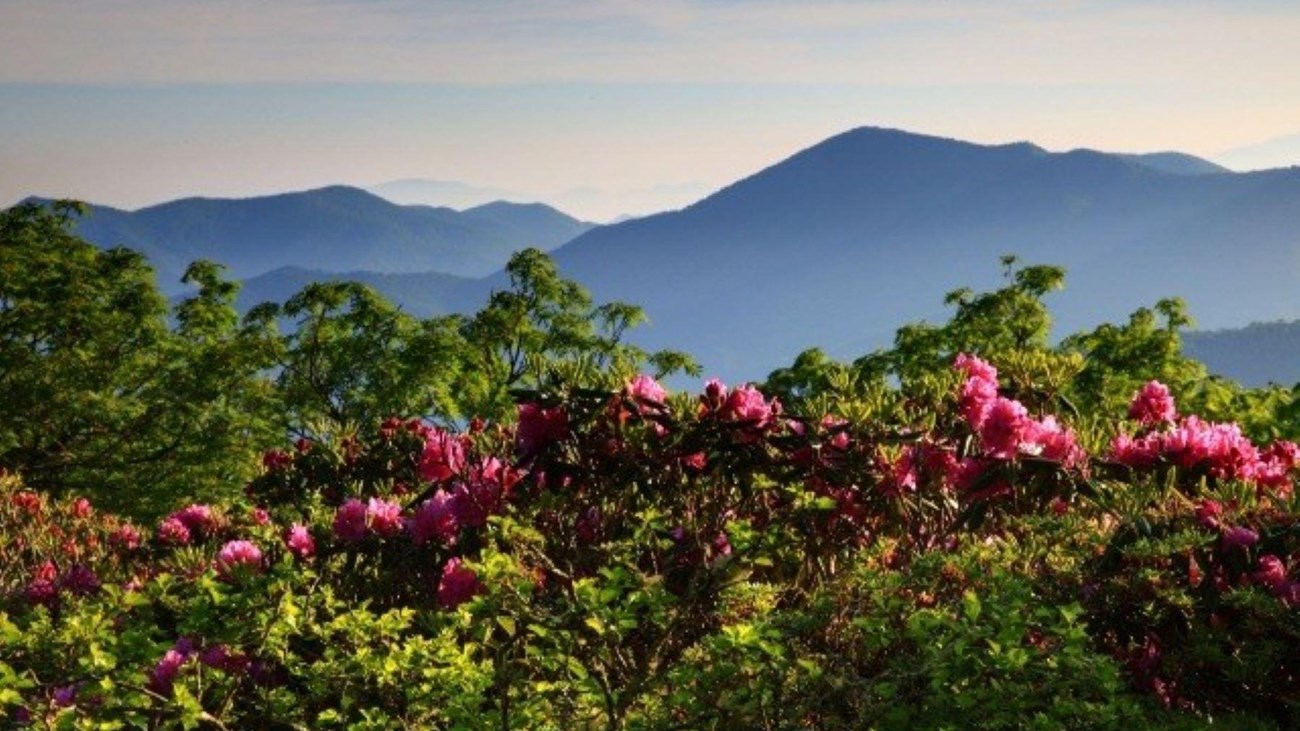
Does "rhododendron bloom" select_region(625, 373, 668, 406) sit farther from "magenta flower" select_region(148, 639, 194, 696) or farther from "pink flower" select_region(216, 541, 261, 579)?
"magenta flower" select_region(148, 639, 194, 696)

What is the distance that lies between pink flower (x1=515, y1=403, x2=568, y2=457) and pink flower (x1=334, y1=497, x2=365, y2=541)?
0.93 m

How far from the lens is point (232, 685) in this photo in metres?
4.57

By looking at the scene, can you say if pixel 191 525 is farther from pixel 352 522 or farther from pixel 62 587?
pixel 352 522

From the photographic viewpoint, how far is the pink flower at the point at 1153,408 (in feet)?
20.4

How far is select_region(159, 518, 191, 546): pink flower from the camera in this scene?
7.05m

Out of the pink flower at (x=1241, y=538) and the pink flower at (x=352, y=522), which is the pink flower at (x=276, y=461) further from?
the pink flower at (x=1241, y=538)

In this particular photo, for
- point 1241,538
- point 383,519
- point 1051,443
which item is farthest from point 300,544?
point 1241,538

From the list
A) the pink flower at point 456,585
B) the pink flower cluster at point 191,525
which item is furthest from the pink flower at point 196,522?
the pink flower at point 456,585

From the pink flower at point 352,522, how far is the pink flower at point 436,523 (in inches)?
10.4

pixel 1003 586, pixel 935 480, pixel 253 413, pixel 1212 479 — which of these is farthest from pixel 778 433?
pixel 253 413

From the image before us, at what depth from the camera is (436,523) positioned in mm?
5383

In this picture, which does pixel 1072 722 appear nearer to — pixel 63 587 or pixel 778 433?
pixel 778 433

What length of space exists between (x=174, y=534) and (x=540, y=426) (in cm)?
311

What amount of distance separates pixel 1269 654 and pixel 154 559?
608cm
